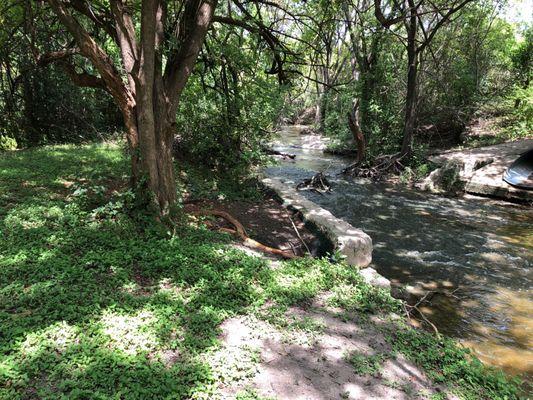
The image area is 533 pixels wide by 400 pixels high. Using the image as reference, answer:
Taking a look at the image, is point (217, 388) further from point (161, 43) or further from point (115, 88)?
point (161, 43)

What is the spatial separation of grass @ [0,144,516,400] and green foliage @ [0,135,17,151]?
683 cm

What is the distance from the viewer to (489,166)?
12.2 m

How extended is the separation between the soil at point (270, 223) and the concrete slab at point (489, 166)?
23.2 ft

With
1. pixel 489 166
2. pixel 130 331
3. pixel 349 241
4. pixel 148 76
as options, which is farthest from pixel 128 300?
pixel 489 166

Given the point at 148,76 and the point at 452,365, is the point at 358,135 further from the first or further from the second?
the point at 452,365

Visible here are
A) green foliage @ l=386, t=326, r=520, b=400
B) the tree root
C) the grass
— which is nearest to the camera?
the grass

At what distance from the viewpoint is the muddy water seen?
4.82 m

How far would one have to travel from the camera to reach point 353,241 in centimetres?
580

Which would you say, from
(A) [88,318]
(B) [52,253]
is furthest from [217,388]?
(B) [52,253]

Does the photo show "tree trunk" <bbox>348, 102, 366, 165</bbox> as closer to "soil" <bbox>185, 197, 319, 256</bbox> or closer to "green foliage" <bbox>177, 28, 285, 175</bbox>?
"green foliage" <bbox>177, 28, 285, 175</bbox>

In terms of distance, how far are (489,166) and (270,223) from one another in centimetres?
894

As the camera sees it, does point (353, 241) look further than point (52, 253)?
Yes

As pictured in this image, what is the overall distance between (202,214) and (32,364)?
4023 millimetres

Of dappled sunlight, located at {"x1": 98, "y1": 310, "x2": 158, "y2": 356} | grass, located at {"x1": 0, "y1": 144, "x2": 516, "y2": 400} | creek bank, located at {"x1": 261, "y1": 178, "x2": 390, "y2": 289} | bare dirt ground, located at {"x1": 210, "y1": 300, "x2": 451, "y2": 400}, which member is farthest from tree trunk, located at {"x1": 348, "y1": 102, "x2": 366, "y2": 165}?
dappled sunlight, located at {"x1": 98, "y1": 310, "x2": 158, "y2": 356}
